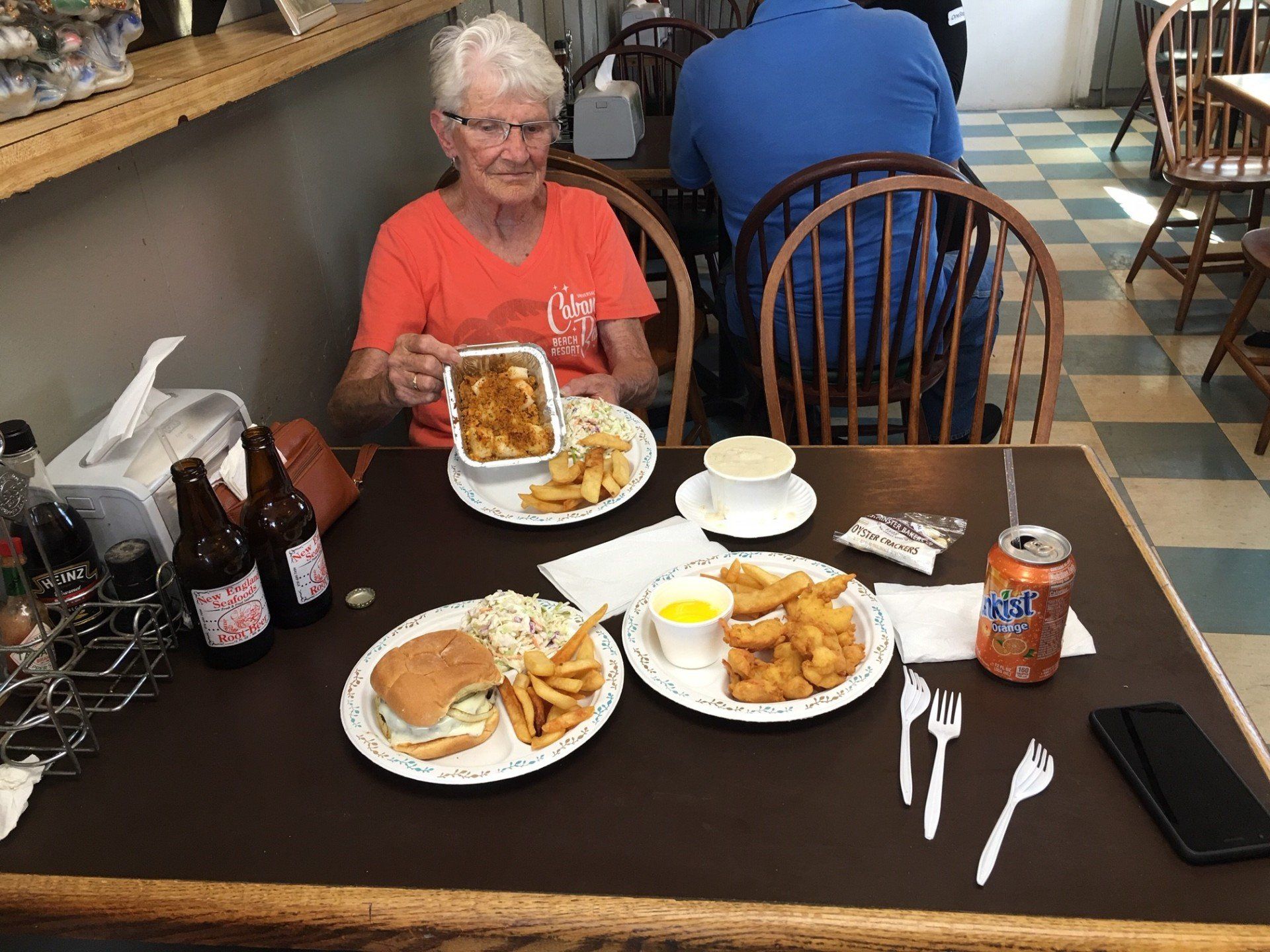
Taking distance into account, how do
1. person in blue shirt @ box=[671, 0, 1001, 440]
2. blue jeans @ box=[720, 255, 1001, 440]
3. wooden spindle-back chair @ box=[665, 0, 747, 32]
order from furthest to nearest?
wooden spindle-back chair @ box=[665, 0, 747, 32] → blue jeans @ box=[720, 255, 1001, 440] → person in blue shirt @ box=[671, 0, 1001, 440]

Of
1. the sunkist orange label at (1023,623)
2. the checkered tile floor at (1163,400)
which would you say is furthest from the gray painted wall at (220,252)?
the checkered tile floor at (1163,400)

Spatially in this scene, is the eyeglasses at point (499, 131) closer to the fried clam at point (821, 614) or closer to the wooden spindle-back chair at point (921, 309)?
the wooden spindle-back chair at point (921, 309)

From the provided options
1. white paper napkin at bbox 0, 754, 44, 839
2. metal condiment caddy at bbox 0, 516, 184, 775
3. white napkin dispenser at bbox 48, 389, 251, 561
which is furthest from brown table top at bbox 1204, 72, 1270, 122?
white paper napkin at bbox 0, 754, 44, 839

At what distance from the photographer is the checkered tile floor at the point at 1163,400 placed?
251 cm

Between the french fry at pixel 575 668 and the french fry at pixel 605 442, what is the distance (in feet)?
1.61

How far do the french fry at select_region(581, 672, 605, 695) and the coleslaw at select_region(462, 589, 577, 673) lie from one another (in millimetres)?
72

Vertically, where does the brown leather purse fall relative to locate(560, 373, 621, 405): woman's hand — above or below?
above

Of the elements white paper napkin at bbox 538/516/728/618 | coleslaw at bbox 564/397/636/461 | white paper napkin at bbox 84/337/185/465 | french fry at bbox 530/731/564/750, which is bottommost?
white paper napkin at bbox 538/516/728/618

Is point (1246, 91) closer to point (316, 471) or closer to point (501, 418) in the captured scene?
point (501, 418)

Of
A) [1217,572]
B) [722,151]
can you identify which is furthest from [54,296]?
[1217,572]

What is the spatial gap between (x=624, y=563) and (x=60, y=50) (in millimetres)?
904

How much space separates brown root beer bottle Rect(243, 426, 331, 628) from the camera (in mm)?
1160

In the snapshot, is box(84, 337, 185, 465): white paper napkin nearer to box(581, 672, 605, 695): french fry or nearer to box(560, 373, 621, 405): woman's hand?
box(581, 672, 605, 695): french fry

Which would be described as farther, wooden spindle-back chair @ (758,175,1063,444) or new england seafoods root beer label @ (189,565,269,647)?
wooden spindle-back chair @ (758,175,1063,444)
